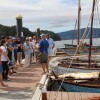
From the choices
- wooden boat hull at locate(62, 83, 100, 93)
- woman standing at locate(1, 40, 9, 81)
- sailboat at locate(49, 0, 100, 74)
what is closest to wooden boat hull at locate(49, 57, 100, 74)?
sailboat at locate(49, 0, 100, 74)

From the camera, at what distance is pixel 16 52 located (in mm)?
16656

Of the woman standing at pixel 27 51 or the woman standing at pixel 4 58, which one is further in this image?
the woman standing at pixel 27 51

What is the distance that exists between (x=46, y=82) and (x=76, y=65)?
13.6ft

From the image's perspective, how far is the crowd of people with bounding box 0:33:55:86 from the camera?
11.9 m

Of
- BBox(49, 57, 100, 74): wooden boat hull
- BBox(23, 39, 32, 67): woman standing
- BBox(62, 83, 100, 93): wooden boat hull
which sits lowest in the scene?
BBox(62, 83, 100, 93): wooden boat hull

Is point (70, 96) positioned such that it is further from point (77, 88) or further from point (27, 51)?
point (27, 51)

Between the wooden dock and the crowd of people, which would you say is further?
the crowd of people

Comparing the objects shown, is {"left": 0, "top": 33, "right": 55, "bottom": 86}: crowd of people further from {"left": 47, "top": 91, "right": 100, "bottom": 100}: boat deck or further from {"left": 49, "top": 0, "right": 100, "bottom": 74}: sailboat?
{"left": 47, "top": 91, "right": 100, "bottom": 100}: boat deck

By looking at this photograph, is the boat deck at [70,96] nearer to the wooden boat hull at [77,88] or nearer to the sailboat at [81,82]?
the sailboat at [81,82]

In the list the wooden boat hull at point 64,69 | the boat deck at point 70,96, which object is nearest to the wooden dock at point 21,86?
the boat deck at point 70,96

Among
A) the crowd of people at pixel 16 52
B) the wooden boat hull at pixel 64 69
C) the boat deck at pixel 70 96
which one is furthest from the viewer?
the wooden boat hull at pixel 64 69

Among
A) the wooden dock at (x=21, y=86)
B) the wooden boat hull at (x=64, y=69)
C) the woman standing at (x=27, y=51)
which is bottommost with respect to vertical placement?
the wooden dock at (x=21, y=86)

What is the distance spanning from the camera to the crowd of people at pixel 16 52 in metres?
11.9

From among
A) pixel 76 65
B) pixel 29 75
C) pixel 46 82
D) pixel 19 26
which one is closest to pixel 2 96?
pixel 46 82
